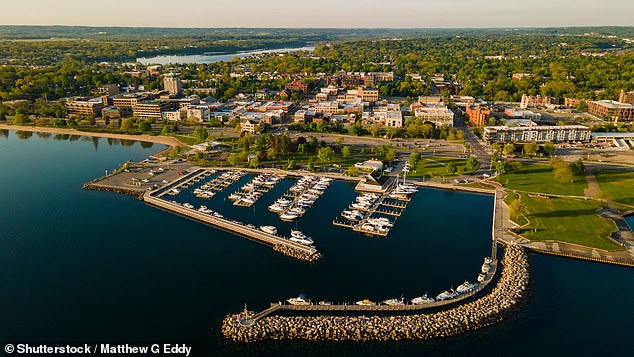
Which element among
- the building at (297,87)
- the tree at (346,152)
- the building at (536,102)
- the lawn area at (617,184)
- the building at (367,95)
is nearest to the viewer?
the lawn area at (617,184)

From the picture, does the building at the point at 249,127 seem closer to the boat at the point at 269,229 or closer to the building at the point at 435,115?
the building at the point at 435,115

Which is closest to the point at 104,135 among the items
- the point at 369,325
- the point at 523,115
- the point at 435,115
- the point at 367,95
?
the point at 367,95

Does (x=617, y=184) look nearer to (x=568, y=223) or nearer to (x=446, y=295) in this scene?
(x=568, y=223)

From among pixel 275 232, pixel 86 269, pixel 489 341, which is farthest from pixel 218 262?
pixel 489 341

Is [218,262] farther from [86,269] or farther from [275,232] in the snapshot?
[86,269]

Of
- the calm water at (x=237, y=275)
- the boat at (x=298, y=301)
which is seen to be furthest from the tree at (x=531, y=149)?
the boat at (x=298, y=301)
